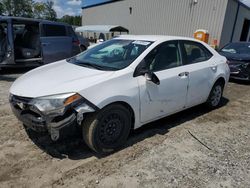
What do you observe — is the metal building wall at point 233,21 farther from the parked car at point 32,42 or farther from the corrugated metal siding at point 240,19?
the parked car at point 32,42

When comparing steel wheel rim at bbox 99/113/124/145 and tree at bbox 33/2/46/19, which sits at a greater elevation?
tree at bbox 33/2/46/19

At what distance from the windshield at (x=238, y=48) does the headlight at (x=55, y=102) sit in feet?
26.0

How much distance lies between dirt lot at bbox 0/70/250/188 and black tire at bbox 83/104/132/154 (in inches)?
6.1

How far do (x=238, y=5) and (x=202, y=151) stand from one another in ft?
55.5

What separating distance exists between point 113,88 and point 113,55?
35.5 inches

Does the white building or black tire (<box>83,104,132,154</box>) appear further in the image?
the white building

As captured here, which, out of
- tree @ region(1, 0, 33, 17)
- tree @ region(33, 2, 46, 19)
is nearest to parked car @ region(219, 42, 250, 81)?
tree @ region(1, 0, 33, 17)

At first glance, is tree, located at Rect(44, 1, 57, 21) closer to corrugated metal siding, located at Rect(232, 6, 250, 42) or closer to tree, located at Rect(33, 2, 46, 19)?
tree, located at Rect(33, 2, 46, 19)

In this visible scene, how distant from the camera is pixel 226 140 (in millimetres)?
3809

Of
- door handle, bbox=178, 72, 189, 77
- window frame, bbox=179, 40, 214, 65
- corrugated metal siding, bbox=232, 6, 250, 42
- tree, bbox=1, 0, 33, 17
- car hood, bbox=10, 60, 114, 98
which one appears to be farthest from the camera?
tree, bbox=1, 0, 33, 17

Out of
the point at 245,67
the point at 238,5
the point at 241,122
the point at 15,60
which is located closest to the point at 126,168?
the point at 241,122

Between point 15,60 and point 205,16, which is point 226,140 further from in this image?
point 205,16

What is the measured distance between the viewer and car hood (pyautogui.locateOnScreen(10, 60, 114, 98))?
9.22 ft

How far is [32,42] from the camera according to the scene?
25.7 feet
